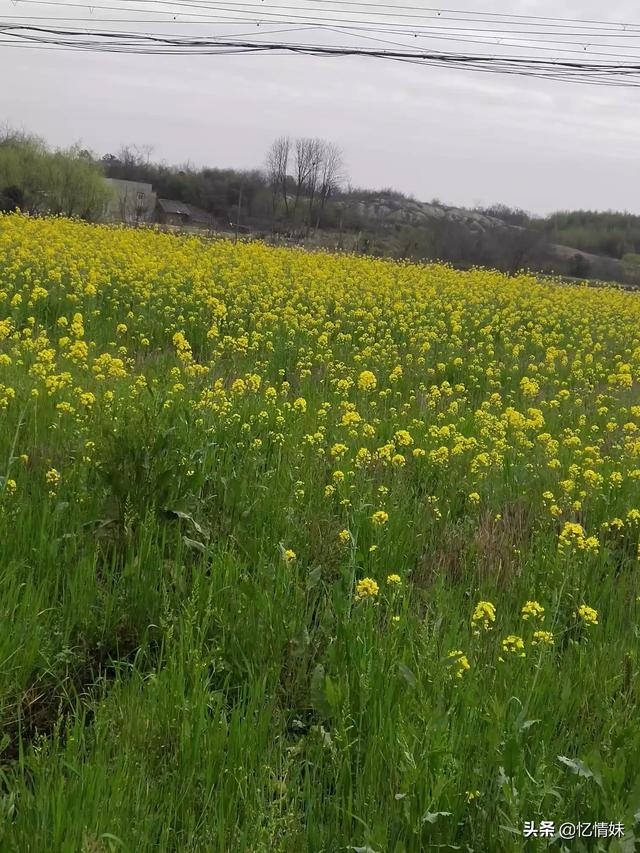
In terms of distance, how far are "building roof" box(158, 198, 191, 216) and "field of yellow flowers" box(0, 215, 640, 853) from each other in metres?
38.8

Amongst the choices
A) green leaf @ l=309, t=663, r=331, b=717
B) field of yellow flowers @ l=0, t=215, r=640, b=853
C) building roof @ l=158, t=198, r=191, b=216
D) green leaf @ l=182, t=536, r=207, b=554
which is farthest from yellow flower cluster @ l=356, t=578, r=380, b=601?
building roof @ l=158, t=198, r=191, b=216

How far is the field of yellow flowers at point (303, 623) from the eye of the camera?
2076 millimetres

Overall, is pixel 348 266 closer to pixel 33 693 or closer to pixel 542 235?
pixel 33 693

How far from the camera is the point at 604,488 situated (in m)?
4.95

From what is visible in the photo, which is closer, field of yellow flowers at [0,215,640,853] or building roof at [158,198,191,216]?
field of yellow flowers at [0,215,640,853]

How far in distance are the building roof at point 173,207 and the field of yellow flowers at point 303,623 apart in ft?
127

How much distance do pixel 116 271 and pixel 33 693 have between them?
32.5 feet

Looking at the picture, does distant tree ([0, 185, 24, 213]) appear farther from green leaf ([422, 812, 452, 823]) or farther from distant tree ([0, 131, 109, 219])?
green leaf ([422, 812, 452, 823])

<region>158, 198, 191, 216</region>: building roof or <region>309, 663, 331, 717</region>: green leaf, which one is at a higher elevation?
<region>158, 198, 191, 216</region>: building roof

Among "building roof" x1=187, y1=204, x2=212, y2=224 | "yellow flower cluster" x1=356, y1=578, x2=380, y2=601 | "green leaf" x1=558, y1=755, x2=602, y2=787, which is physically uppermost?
"building roof" x1=187, y1=204, x2=212, y2=224

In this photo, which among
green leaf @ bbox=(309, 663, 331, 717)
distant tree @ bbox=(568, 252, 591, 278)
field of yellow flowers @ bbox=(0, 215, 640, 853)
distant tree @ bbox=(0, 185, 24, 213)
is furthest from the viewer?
distant tree @ bbox=(568, 252, 591, 278)

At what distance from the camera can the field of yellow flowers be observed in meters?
2.08

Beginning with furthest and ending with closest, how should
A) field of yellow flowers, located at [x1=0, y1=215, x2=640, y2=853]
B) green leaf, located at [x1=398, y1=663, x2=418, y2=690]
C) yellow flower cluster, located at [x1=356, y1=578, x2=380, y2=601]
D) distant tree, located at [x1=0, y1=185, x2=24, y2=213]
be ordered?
distant tree, located at [x1=0, y1=185, x2=24, y2=213], yellow flower cluster, located at [x1=356, y1=578, x2=380, y2=601], green leaf, located at [x1=398, y1=663, x2=418, y2=690], field of yellow flowers, located at [x1=0, y1=215, x2=640, y2=853]

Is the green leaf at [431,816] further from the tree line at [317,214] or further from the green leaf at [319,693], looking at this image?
the tree line at [317,214]
